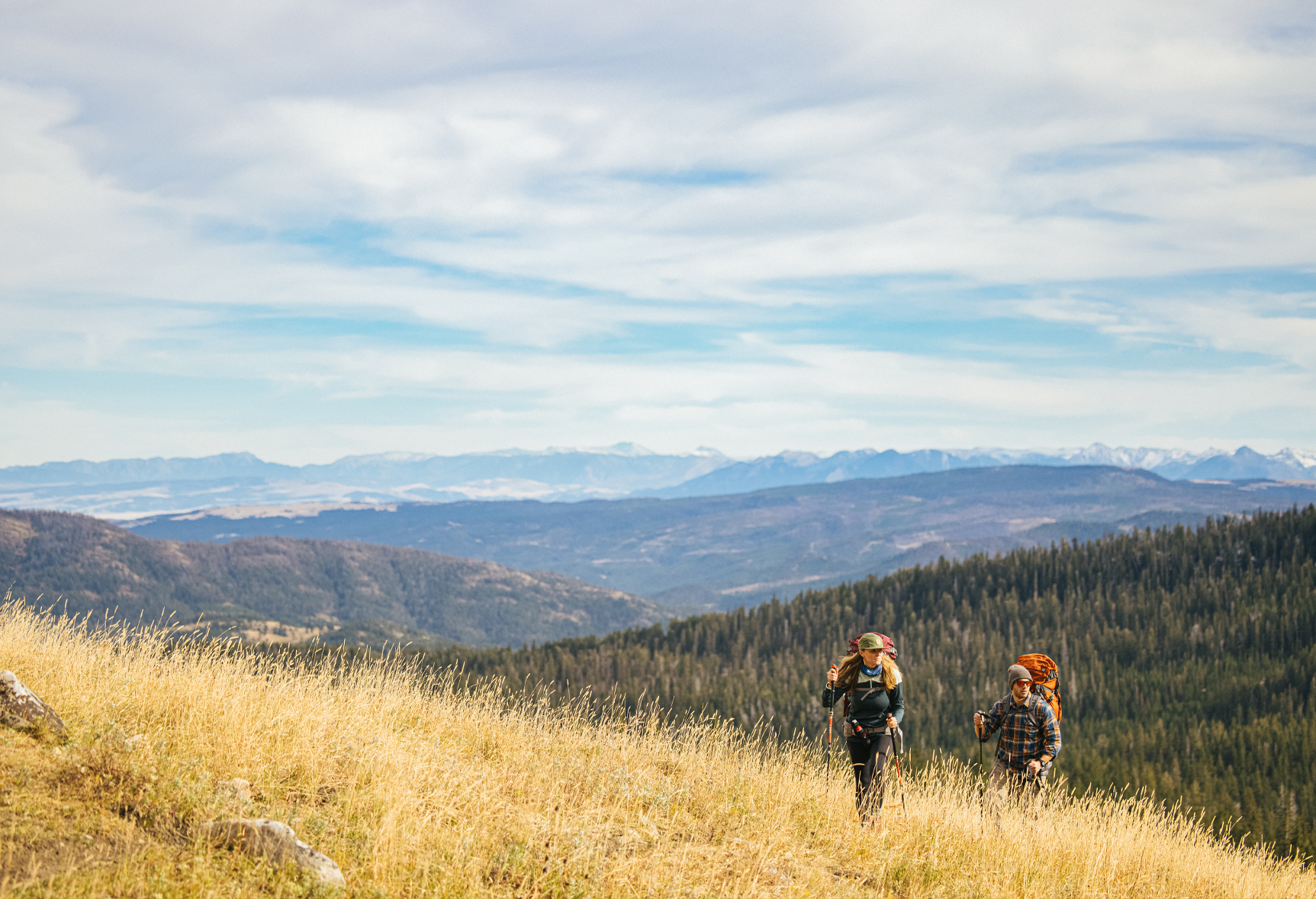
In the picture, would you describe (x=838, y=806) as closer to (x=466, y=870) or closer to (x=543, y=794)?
(x=543, y=794)

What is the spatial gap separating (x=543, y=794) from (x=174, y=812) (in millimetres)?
3987

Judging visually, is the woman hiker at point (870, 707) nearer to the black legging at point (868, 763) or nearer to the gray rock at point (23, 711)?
the black legging at point (868, 763)

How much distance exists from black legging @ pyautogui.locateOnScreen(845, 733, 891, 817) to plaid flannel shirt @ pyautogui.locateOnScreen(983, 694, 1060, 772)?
7.56 feet

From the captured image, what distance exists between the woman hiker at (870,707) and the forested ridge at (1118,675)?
92630 mm

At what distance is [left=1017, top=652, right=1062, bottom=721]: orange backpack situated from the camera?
46.6 feet

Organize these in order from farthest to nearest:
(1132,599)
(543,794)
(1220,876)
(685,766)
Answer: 1. (1132,599)
2. (685,766)
3. (1220,876)
4. (543,794)

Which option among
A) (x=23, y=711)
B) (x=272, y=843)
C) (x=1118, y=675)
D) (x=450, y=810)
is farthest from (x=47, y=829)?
(x=1118, y=675)

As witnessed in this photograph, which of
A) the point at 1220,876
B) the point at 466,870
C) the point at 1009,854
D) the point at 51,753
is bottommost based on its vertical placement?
the point at 1220,876

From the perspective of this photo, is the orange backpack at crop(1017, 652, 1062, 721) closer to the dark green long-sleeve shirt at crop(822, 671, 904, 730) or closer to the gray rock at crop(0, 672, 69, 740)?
the dark green long-sleeve shirt at crop(822, 671, 904, 730)

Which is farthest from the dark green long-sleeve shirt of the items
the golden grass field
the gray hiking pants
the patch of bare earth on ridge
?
the patch of bare earth on ridge

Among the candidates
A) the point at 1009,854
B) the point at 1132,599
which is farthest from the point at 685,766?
the point at 1132,599

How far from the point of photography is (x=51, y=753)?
8.74 m

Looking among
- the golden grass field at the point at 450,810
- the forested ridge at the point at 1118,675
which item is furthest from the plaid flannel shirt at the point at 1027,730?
the forested ridge at the point at 1118,675

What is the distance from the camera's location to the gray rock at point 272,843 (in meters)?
7.59
